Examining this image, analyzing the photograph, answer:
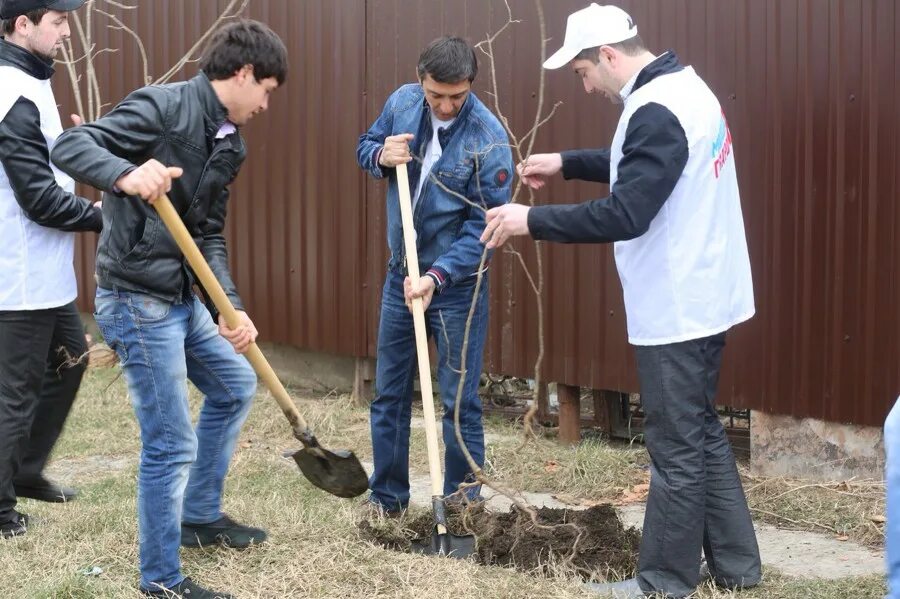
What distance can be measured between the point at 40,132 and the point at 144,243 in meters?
1.30

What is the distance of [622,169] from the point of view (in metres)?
4.16

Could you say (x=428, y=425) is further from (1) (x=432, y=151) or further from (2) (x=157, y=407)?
(2) (x=157, y=407)

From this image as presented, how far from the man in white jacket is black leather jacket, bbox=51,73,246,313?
1.04 m

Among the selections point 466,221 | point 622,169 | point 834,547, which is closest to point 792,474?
point 834,547

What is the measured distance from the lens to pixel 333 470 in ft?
16.4

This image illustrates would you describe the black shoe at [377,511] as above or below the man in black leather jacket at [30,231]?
below

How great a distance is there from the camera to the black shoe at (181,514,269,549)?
4.82 meters

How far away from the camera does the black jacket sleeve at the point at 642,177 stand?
4086 millimetres

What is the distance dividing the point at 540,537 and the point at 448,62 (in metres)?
1.96

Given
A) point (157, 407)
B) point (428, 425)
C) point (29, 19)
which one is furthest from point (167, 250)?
point (29, 19)

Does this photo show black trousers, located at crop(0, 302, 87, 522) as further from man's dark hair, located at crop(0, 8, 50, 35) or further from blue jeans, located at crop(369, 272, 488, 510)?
blue jeans, located at crop(369, 272, 488, 510)

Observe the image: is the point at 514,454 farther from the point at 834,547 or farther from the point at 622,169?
the point at 622,169

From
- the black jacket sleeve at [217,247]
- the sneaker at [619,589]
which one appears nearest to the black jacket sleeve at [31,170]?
the black jacket sleeve at [217,247]

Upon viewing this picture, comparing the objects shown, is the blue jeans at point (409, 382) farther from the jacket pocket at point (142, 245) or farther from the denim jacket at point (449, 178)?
the jacket pocket at point (142, 245)
